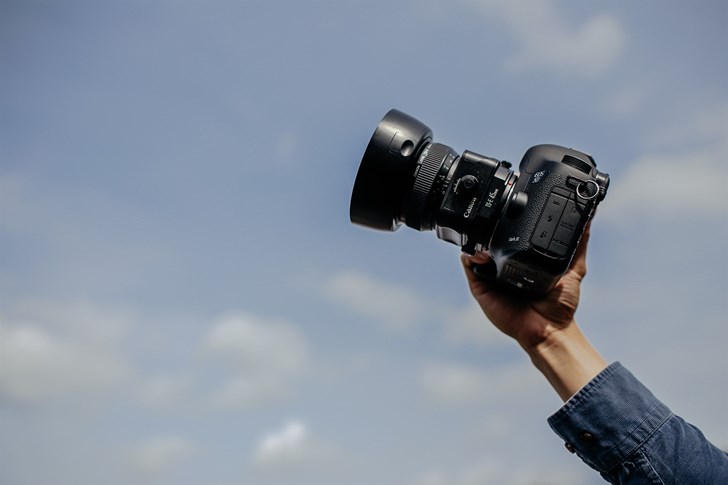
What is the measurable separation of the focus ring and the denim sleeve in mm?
1582

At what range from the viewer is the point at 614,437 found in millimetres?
2150

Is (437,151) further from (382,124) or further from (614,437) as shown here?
(614,437)

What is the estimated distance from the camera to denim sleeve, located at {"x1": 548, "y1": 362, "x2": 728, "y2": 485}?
2.03 metres

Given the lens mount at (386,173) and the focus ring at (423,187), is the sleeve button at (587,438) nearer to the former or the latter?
the focus ring at (423,187)

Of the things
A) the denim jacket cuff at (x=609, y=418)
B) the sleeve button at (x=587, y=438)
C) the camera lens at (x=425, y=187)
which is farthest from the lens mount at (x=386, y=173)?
the sleeve button at (x=587, y=438)

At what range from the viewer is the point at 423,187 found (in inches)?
145

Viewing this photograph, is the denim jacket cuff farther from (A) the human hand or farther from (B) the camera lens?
(B) the camera lens

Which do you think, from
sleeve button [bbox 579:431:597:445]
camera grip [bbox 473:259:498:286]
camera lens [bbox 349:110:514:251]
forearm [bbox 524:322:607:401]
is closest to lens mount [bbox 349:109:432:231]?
camera lens [bbox 349:110:514:251]

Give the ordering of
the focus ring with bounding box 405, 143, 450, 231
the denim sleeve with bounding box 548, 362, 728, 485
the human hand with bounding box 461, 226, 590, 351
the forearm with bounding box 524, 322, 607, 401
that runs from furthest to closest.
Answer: the focus ring with bounding box 405, 143, 450, 231
the human hand with bounding box 461, 226, 590, 351
the forearm with bounding box 524, 322, 607, 401
the denim sleeve with bounding box 548, 362, 728, 485

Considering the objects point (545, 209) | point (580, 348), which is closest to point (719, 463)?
point (580, 348)

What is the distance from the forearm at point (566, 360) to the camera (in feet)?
8.11

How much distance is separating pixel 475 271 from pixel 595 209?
675 millimetres

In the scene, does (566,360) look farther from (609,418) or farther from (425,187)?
(425,187)

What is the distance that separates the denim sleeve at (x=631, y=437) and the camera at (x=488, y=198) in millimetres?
880
